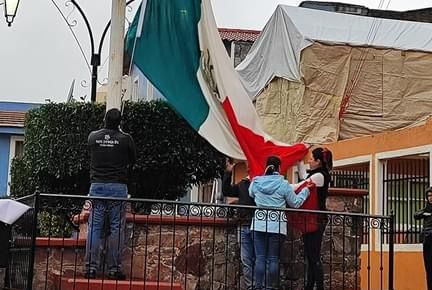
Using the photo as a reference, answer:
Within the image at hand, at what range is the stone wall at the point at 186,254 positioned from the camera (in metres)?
9.23

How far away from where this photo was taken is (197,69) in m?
11.5

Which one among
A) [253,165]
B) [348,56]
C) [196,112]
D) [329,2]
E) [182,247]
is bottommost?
[182,247]

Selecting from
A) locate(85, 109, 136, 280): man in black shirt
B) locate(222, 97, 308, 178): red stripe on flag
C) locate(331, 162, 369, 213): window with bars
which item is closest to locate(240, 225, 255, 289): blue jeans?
locate(85, 109, 136, 280): man in black shirt

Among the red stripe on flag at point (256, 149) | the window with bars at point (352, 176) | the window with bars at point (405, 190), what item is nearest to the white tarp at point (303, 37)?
the window with bars at point (352, 176)

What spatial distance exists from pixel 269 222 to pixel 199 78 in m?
3.14

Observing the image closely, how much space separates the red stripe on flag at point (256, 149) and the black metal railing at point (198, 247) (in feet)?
4.99

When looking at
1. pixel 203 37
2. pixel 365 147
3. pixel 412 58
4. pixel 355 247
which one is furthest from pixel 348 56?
pixel 355 247

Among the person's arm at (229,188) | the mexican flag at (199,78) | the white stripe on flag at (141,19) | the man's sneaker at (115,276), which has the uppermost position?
the white stripe on flag at (141,19)

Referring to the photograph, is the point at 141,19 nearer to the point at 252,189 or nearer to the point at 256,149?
the point at 256,149

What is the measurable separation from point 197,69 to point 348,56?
800 cm

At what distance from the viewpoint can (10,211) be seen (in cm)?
881

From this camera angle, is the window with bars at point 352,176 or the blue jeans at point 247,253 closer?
the blue jeans at point 247,253

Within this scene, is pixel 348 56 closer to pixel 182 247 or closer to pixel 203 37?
pixel 203 37

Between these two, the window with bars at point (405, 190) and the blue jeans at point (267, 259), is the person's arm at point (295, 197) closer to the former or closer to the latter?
the blue jeans at point (267, 259)
